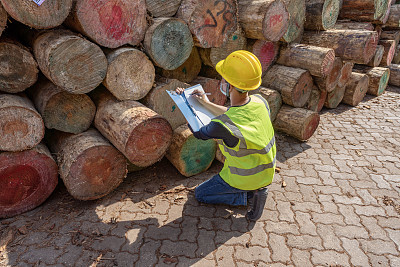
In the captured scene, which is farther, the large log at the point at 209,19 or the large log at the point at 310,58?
the large log at the point at 310,58

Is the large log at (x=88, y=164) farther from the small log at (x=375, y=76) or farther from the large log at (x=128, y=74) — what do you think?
the small log at (x=375, y=76)

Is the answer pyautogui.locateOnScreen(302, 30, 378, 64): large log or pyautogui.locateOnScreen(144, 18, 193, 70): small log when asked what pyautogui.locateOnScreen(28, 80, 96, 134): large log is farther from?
pyautogui.locateOnScreen(302, 30, 378, 64): large log

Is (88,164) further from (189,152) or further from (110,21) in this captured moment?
(110,21)

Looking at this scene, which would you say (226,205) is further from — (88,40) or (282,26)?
(282,26)

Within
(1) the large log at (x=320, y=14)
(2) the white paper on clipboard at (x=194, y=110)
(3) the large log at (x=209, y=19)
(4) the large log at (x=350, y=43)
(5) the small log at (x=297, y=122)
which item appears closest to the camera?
(2) the white paper on clipboard at (x=194, y=110)

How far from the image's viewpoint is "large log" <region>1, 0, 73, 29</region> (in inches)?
79.7

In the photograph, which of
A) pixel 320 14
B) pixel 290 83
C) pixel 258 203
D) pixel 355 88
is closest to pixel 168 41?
pixel 258 203

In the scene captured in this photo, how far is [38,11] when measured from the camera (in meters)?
2.11

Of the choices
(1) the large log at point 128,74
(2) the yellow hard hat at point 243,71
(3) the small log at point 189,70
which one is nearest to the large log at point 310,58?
(3) the small log at point 189,70

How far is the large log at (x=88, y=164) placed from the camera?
261 cm

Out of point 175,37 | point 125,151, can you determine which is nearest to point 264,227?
point 125,151

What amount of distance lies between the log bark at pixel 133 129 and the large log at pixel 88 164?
0.15 m

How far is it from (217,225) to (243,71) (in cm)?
152

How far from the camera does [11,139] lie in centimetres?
236
